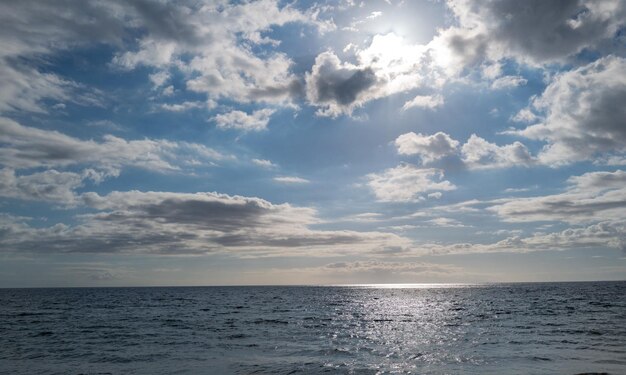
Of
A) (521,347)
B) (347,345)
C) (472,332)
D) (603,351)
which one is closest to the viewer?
(603,351)

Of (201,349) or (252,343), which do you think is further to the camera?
(252,343)

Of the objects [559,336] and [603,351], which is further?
[559,336]

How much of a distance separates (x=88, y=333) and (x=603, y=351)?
139 feet

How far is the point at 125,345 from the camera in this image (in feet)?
109

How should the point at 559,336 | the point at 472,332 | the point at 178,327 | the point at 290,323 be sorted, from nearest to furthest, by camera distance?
1. the point at 559,336
2. the point at 472,332
3. the point at 178,327
4. the point at 290,323

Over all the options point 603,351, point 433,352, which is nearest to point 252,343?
point 433,352

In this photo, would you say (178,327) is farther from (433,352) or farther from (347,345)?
(433,352)

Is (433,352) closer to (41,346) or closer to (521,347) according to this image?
(521,347)

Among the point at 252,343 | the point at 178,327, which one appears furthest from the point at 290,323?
the point at 252,343

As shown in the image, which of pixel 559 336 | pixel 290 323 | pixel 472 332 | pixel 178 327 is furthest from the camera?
pixel 290 323

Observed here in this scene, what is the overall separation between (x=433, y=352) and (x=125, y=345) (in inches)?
905

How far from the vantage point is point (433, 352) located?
29.1 m

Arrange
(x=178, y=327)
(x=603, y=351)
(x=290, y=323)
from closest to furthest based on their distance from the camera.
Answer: (x=603, y=351), (x=178, y=327), (x=290, y=323)

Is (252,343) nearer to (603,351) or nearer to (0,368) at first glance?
(0,368)
